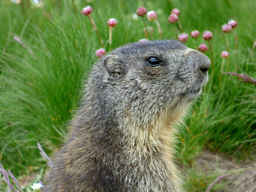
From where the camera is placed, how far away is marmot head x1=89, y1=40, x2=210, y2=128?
11.9 ft

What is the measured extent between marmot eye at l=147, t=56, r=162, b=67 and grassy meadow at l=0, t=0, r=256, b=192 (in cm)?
114

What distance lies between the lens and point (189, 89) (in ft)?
12.0

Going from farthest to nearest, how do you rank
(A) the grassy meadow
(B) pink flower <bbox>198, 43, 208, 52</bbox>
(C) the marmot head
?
(B) pink flower <bbox>198, 43, 208, 52</bbox>
(A) the grassy meadow
(C) the marmot head

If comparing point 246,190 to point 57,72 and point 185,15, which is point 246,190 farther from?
point 185,15

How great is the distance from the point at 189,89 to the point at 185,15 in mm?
3522

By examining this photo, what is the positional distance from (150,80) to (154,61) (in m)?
0.16

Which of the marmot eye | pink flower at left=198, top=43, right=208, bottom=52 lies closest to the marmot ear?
the marmot eye

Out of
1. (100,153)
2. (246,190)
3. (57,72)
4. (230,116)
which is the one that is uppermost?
(57,72)

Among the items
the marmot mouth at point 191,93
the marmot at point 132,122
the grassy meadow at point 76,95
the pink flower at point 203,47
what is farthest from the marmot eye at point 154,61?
the pink flower at point 203,47

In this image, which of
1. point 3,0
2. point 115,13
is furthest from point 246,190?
point 3,0

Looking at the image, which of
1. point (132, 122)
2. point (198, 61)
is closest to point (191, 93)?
point (198, 61)

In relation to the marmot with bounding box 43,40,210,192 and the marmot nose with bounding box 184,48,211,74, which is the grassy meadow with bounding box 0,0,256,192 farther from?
the marmot nose with bounding box 184,48,211,74

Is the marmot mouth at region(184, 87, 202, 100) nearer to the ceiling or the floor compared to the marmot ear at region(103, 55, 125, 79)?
nearer to the floor

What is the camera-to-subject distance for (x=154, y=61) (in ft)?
12.2
